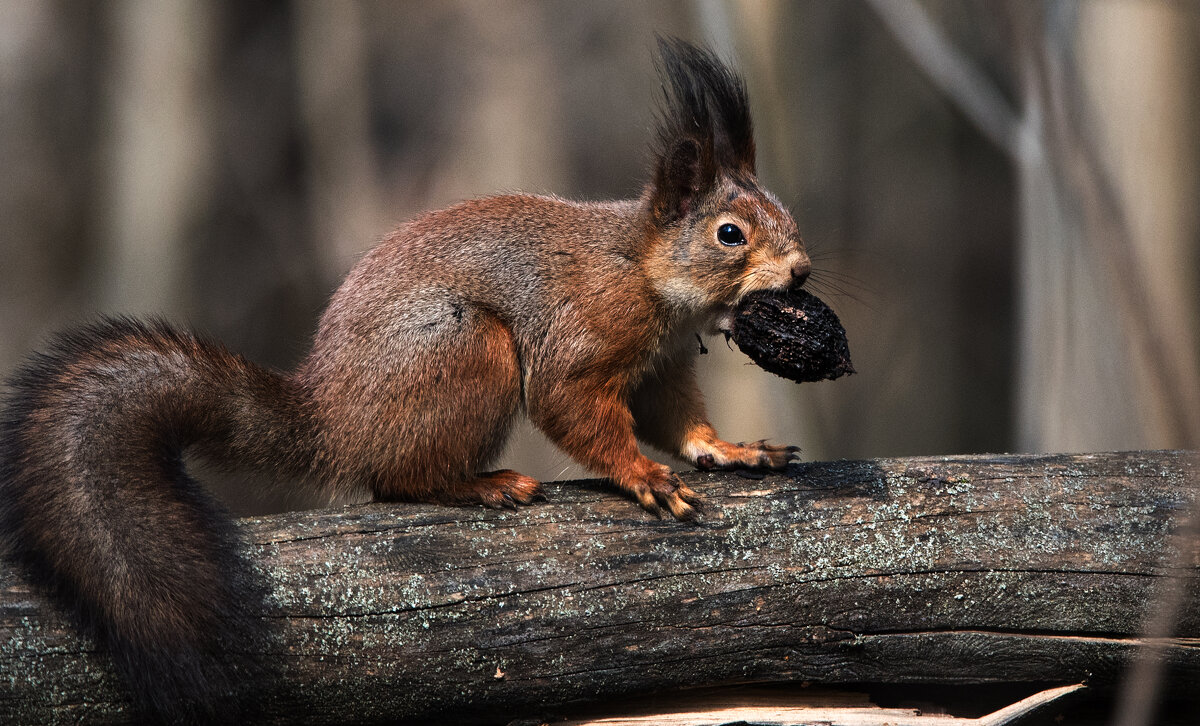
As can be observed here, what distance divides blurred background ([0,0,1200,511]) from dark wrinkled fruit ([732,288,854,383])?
127 inches

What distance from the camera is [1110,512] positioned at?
247 cm

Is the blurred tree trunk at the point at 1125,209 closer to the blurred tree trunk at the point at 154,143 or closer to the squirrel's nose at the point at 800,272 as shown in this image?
the squirrel's nose at the point at 800,272

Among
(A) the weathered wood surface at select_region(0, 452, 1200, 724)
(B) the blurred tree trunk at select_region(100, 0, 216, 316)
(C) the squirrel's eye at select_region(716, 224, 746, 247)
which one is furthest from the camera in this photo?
(B) the blurred tree trunk at select_region(100, 0, 216, 316)

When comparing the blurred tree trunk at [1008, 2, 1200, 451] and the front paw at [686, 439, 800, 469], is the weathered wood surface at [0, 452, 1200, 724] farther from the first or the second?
the blurred tree trunk at [1008, 2, 1200, 451]

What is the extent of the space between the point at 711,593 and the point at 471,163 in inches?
231

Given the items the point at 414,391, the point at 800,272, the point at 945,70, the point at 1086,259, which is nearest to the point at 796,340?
the point at 800,272

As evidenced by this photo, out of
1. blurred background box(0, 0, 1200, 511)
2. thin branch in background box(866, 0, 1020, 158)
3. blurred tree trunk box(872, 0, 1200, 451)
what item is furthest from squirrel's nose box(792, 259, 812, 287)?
blurred background box(0, 0, 1200, 511)

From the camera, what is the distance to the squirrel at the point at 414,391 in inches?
80.9

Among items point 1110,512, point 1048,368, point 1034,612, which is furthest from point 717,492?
point 1048,368

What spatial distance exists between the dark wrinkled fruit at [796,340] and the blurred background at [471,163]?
3216 mm

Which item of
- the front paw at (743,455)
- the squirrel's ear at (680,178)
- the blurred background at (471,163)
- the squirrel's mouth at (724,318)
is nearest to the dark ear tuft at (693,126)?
the squirrel's ear at (680,178)

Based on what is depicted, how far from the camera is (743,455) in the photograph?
2.72 m

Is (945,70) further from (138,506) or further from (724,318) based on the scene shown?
(138,506)

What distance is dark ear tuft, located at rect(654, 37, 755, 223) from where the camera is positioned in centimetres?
280
